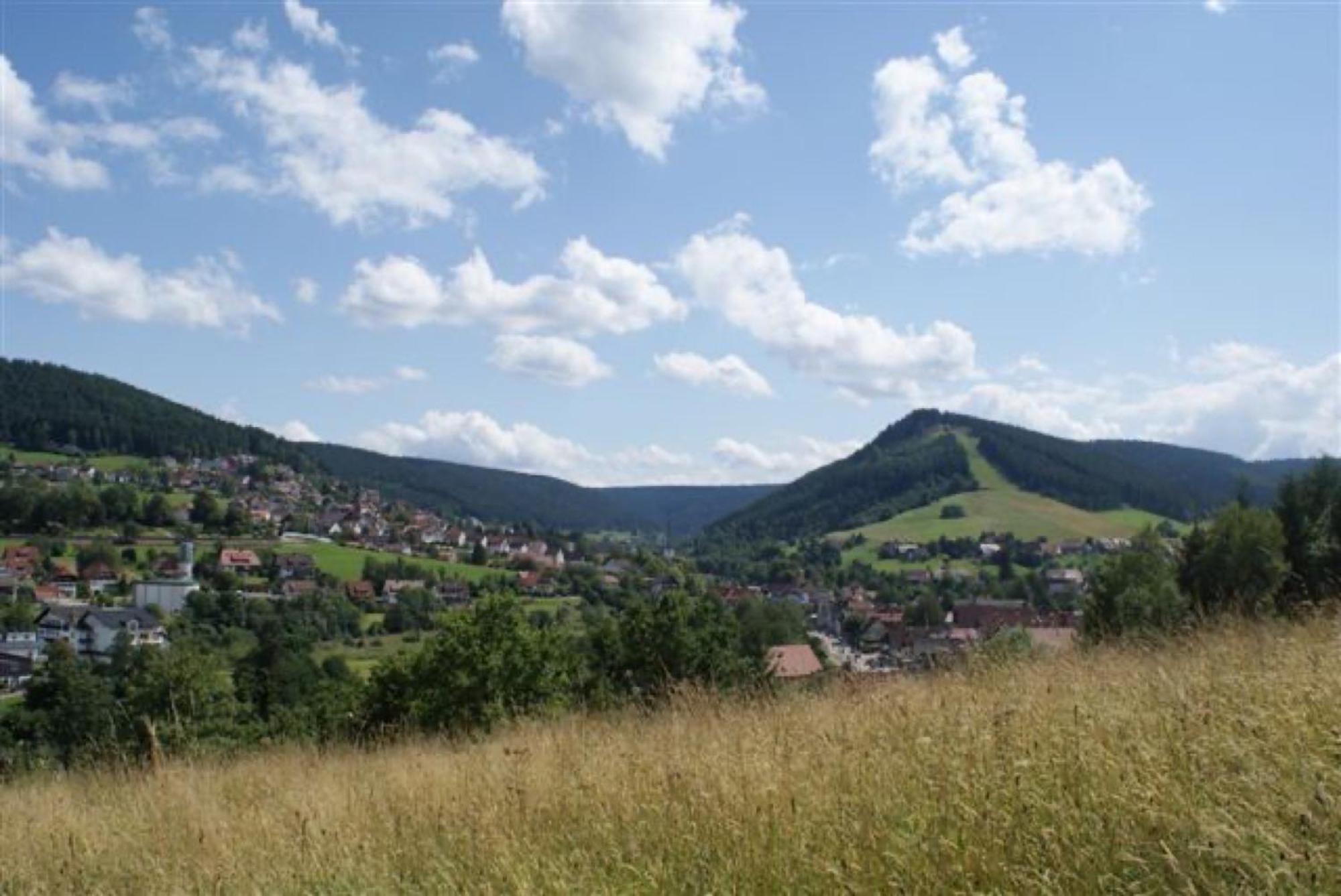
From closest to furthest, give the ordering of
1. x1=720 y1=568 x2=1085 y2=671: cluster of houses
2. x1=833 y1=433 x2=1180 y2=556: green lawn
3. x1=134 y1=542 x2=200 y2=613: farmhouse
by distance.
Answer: x1=720 y1=568 x2=1085 y2=671: cluster of houses < x1=134 y1=542 x2=200 y2=613: farmhouse < x1=833 y1=433 x2=1180 y2=556: green lawn

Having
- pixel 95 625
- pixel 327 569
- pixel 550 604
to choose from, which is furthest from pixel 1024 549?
pixel 95 625

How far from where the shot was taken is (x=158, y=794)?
628 centimetres

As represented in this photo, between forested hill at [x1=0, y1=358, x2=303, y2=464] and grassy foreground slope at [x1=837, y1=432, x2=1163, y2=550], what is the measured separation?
132 m

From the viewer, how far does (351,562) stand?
4722 inches

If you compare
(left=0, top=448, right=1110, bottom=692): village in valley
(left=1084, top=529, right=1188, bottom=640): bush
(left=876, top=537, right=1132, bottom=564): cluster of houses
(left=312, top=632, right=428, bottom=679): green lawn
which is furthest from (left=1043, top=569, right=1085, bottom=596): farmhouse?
(left=312, top=632, right=428, bottom=679): green lawn

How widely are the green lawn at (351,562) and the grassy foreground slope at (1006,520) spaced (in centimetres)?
7241

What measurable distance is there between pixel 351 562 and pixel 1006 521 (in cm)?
10553

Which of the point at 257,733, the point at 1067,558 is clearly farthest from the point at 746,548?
the point at 257,733

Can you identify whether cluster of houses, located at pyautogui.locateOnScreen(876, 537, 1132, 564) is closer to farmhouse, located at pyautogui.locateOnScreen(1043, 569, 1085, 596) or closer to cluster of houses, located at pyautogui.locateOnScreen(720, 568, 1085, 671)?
farmhouse, located at pyautogui.locateOnScreen(1043, 569, 1085, 596)

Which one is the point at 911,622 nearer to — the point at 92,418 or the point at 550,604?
the point at 550,604

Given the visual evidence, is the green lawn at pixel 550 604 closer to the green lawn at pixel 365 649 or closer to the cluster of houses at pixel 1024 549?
the green lawn at pixel 365 649

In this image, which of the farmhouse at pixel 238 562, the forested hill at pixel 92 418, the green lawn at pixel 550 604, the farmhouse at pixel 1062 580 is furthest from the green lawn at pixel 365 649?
the forested hill at pixel 92 418

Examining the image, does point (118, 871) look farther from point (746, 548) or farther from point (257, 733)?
point (746, 548)

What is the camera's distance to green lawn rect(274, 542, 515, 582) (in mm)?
114438
